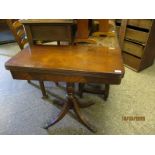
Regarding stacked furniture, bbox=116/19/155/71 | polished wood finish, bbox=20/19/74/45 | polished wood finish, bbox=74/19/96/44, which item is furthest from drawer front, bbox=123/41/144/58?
polished wood finish, bbox=20/19/74/45

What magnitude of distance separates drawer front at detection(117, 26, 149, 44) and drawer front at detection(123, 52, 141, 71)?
10.4 inches

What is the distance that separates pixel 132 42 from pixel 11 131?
1920 mm

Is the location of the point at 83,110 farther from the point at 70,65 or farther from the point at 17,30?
the point at 17,30

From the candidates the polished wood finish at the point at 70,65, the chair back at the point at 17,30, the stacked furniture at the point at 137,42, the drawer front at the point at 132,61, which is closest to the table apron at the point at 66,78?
the polished wood finish at the point at 70,65

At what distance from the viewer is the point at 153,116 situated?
4.92ft

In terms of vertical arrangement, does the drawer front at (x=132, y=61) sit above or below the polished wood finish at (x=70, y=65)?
below

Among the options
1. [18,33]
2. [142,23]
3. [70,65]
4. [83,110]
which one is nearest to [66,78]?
[70,65]

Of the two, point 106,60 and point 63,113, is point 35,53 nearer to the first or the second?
point 106,60

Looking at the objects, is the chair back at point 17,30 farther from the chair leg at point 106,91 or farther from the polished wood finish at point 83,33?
the chair leg at point 106,91

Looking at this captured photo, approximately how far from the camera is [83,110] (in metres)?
1.60

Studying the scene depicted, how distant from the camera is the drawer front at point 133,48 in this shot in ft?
6.66

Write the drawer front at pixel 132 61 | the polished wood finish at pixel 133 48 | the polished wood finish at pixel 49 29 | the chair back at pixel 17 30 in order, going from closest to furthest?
the polished wood finish at pixel 49 29
the chair back at pixel 17 30
the polished wood finish at pixel 133 48
the drawer front at pixel 132 61

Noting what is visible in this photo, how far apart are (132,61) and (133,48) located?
0.21m
